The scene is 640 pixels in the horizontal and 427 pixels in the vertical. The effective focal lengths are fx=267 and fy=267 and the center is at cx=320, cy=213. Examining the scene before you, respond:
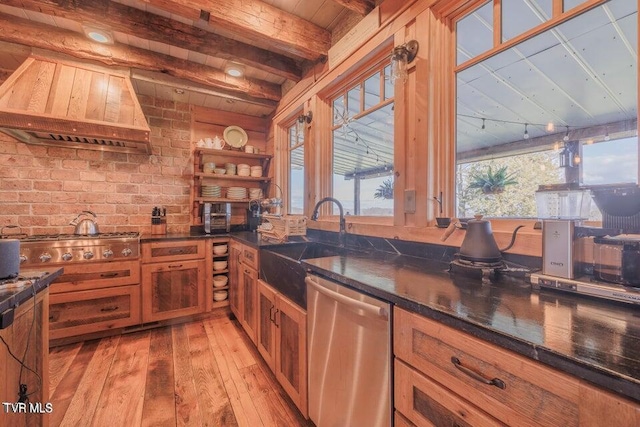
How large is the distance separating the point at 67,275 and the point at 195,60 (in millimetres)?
2218

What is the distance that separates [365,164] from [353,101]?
1.77ft

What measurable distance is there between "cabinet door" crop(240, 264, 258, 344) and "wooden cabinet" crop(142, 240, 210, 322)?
638mm

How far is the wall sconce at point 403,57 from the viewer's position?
1512 mm

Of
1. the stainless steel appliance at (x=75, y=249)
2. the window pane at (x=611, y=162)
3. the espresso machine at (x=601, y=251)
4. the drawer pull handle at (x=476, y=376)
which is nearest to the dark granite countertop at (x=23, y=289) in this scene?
the drawer pull handle at (x=476, y=376)

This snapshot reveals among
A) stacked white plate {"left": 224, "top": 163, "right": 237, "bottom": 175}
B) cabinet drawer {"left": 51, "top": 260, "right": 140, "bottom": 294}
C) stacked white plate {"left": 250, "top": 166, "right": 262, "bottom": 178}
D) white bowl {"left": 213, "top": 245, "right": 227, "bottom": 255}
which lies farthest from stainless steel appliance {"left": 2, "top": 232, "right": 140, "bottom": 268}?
stacked white plate {"left": 250, "top": 166, "right": 262, "bottom": 178}

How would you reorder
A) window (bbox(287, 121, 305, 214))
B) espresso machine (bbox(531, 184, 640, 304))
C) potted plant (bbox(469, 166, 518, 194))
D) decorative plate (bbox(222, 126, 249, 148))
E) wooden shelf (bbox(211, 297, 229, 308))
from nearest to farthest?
espresso machine (bbox(531, 184, 640, 304)) → potted plant (bbox(469, 166, 518, 194)) → wooden shelf (bbox(211, 297, 229, 308)) → window (bbox(287, 121, 305, 214)) → decorative plate (bbox(222, 126, 249, 148))

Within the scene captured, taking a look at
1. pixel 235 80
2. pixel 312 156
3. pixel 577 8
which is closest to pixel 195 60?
pixel 235 80

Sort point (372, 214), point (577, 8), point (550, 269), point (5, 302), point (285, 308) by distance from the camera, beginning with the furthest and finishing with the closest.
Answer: point (372, 214), point (285, 308), point (577, 8), point (550, 269), point (5, 302)

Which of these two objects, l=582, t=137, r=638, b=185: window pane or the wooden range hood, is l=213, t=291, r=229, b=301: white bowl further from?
l=582, t=137, r=638, b=185: window pane

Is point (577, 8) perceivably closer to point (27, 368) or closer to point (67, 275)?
point (27, 368)

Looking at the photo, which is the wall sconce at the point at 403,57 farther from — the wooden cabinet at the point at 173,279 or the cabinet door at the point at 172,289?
the cabinet door at the point at 172,289

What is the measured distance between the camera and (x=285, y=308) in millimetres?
1532

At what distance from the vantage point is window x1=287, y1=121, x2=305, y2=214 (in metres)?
3.02

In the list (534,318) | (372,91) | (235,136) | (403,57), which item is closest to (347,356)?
(534,318)
